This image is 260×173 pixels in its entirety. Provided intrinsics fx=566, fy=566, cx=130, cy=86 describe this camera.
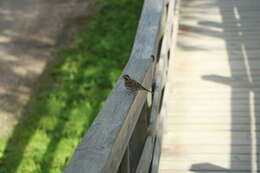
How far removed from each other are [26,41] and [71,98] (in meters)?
3.24

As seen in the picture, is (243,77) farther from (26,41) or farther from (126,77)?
(26,41)

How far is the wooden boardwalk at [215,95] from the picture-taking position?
469cm

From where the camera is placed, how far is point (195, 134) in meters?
5.07

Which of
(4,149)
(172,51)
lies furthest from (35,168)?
(172,51)

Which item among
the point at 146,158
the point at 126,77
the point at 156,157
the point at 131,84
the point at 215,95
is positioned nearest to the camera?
the point at 131,84

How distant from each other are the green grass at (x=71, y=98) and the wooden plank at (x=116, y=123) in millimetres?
3202

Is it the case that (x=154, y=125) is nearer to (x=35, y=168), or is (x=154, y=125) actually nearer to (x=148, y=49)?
(x=148, y=49)

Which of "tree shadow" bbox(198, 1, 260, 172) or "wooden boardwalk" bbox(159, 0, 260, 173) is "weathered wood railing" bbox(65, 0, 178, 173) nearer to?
"wooden boardwalk" bbox(159, 0, 260, 173)

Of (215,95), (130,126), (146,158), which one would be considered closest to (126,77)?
(130,126)

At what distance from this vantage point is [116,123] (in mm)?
2523

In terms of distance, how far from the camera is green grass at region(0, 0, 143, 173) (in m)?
6.78

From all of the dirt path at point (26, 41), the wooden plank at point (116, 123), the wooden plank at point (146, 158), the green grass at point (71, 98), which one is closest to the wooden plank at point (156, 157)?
the wooden plank at point (146, 158)

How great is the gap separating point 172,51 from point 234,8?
8.01 feet

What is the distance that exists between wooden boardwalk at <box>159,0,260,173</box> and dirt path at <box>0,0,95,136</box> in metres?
2.79
